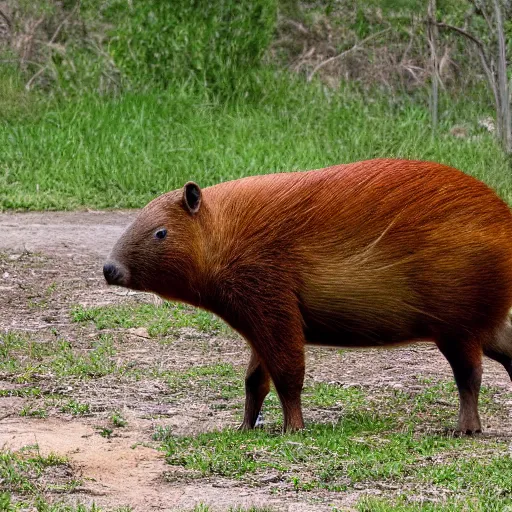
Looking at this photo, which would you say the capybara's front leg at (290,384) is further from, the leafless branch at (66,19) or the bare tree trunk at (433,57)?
the leafless branch at (66,19)

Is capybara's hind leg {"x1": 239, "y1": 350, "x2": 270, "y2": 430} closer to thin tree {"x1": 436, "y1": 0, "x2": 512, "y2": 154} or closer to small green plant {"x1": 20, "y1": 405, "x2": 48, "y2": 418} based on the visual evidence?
small green plant {"x1": 20, "y1": 405, "x2": 48, "y2": 418}

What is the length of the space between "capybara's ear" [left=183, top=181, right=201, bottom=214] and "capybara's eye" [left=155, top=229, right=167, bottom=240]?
15 cm

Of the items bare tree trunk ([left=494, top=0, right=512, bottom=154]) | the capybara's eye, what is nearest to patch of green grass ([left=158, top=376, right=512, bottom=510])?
the capybara's eye

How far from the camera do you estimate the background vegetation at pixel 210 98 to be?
35.0 ft

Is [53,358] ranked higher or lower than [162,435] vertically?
lower

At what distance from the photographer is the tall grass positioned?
34.4ft

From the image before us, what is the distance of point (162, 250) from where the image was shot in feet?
16.7

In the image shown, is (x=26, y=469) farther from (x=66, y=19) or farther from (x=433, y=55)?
(x=66, y=19)

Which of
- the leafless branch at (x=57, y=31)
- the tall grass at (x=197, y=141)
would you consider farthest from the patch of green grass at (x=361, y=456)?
the leafless branch at (x=57, y=31)

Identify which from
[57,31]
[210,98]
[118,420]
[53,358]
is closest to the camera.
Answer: [118,420]

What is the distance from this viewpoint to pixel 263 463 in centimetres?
448

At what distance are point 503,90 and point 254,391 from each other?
21.3 ft

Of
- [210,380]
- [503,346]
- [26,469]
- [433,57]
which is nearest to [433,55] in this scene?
[433,57]

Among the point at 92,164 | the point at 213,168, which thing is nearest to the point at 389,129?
the point at 213,168
